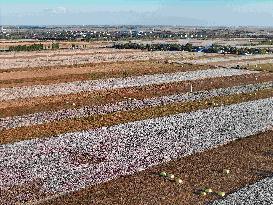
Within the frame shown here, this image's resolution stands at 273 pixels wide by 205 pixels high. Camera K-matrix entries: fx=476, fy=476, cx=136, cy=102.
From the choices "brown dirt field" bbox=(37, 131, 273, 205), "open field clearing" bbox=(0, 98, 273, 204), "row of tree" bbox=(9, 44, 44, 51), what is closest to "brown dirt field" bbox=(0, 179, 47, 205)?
"open field clearing" bbox=(0, 98, 273, 204)

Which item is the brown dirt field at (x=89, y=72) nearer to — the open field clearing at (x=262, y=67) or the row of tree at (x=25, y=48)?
the open field clearing at (x=262, y=67)

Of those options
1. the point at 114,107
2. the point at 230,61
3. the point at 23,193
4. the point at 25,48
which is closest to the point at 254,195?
the point at 23,193

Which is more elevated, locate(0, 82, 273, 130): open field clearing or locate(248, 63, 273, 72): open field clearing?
locate(0, 82, 273, 130): open field clearing

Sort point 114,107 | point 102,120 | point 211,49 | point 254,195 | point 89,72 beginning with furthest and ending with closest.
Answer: point 211,49 < point 89,72 < point 114,107 < point 102,120 < point 254,195

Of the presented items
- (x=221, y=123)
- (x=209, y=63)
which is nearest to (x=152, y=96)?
(x=221, y=123)

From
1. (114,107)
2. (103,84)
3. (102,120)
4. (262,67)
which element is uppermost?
(102,120)

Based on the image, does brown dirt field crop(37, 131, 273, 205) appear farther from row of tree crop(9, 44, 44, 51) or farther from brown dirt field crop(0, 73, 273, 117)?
row of tree crop(9, 44, 44, 51)

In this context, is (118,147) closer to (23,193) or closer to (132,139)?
(132,139)

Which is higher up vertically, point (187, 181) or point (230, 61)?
point (187, 181)
